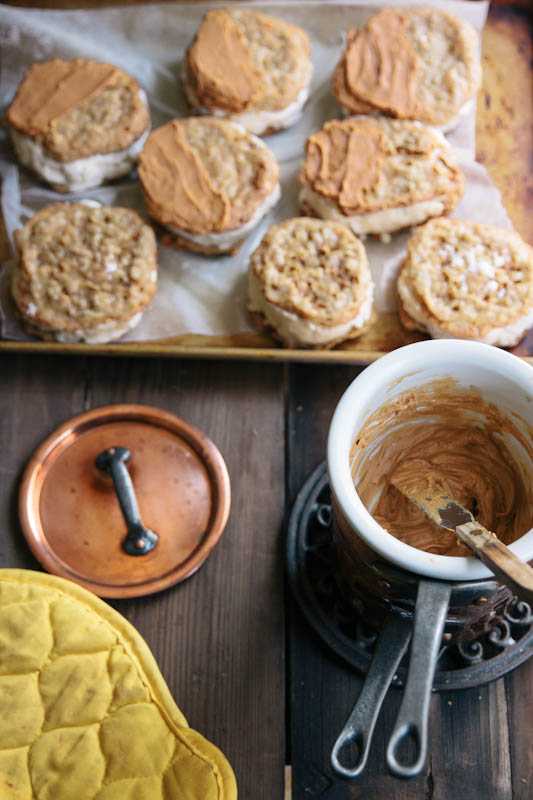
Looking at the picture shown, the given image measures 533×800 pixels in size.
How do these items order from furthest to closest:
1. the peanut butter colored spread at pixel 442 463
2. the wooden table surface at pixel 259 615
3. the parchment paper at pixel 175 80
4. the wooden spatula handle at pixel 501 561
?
the parchment paper at pixel 175 80
the wooden table surface at pixel 259 615
the peanut butter colored spread at pixel 442 463
the wooden spatula handle at pixel 501 561

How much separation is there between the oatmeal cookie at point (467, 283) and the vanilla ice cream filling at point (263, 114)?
315mm

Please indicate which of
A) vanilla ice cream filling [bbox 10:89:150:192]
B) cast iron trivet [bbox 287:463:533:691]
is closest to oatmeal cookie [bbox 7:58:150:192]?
vanilla ice cream filling [bbox 10:89:150:192]

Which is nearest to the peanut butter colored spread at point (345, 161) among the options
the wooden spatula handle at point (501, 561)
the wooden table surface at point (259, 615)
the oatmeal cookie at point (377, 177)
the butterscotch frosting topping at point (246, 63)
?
the oatmeal cookie at point (377, 177)

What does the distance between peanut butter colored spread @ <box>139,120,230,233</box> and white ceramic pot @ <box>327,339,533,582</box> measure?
493mm

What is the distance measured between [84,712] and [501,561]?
1.75 ft

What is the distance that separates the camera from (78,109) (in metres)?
1.24

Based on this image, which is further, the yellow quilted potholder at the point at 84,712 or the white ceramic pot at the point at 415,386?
the yellow quilted potholder at the point at 84,712

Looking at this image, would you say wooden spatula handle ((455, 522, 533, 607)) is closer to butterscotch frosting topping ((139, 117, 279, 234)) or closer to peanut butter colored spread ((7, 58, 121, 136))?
butterscotch frosting topping ((139, 117, 279, 234))

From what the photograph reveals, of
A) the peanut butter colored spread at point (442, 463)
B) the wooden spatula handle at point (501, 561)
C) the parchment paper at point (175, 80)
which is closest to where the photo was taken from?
the wooden spatula handle at point (501, 561)

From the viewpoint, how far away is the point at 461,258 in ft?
3.65

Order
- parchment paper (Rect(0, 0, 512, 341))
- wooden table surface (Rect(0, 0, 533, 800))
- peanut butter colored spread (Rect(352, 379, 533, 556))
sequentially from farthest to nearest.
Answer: parchment paper (Rect(0, 0, 512, 341))
wooden table surface (Rect(0, 0, 533, 800))
peanut butter colored spread (Rect(352, 379, 533, 556))

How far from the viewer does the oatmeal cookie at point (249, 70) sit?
48.6 inches

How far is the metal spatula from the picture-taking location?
586 mm

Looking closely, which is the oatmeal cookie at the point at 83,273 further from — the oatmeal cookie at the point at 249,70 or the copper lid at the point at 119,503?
the oatmeal cookie at the point at 249,70
